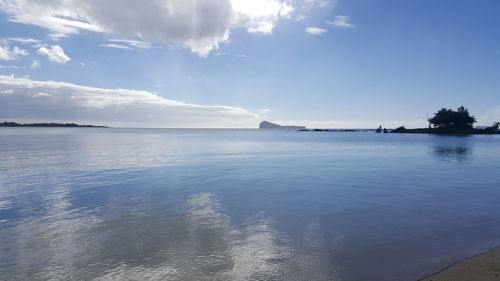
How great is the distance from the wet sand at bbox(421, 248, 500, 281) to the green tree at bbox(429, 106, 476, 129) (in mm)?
201093

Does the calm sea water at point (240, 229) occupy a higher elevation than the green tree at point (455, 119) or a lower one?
lower

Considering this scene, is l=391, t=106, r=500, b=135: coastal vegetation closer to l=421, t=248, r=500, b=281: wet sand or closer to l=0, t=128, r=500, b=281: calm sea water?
l=0, t=128, r=500, b=281: calm sea water

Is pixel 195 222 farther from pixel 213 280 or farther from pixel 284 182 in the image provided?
pixel 284 182

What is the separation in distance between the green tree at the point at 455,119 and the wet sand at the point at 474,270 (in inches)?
7917

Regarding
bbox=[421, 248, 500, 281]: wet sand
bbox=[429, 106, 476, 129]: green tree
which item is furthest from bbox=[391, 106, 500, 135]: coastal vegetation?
bbox=[421, 248, 500, 281]: wet sand

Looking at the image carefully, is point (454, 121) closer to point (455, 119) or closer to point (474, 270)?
point (455, 119)

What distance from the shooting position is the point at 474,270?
26.1 ft

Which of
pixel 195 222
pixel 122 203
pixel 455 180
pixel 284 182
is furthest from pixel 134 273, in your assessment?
pixel 455 180

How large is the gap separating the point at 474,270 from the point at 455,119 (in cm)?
20427

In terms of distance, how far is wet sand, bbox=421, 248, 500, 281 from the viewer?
24.6 ft

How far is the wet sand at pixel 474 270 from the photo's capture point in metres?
7.50

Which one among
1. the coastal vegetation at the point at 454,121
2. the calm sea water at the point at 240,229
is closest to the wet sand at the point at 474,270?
the calm sea water at the point at 240,229

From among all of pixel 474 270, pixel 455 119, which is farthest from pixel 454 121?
pixel 474 270

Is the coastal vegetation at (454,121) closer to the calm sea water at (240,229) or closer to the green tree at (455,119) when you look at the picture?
the green tree at (455,119)
